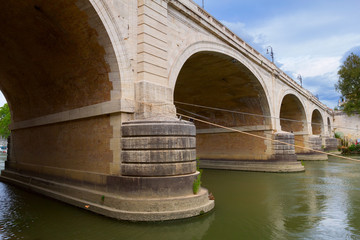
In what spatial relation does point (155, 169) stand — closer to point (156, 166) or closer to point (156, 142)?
point (156, 166)

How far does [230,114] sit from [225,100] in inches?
51.2

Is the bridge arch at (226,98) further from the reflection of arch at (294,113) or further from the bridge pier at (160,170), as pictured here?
the reflection of arch at (294,113)

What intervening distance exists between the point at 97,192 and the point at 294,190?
7.05 metres

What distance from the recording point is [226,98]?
699 inches

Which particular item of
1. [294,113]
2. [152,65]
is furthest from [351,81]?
[152,65]

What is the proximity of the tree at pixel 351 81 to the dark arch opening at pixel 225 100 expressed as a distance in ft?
62.8

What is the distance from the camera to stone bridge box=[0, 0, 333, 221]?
6.24 m

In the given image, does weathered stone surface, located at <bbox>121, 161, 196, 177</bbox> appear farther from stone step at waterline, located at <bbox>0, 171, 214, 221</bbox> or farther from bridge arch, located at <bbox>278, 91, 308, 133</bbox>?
bridge arch, located at <bbox>278, 91, 308, 133</bbox>

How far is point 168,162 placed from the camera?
20.4 feet

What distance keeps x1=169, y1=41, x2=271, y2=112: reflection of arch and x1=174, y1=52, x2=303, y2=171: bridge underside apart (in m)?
0.22

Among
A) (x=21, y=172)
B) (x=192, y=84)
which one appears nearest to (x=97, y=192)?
(x=21, y=172)

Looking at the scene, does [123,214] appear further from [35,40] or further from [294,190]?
[294,190]

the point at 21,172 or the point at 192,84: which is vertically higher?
the point at 192,84

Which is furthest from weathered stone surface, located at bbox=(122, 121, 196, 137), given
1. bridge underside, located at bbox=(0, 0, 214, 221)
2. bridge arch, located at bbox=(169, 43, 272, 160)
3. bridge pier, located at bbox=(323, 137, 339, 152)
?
bridge pier, located at bbox=(323, 137, 339, 152)
